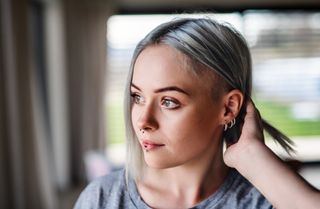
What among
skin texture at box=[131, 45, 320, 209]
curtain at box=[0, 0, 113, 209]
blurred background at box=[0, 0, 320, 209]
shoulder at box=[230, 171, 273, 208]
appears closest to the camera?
skin texture at box=[131, 45, 320, 209]

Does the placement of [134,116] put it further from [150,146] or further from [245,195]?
[245,195]

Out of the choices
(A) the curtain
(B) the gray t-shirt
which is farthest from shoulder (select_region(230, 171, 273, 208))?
(A) the curtain

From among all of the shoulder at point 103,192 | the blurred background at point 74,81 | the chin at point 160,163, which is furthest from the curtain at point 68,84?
the chin at point 160,163

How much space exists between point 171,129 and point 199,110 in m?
0.05

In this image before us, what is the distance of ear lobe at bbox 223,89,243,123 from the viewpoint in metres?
0.60

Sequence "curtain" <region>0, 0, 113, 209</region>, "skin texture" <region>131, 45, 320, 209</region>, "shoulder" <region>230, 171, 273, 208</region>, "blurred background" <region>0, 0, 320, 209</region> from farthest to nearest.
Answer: "curtain" <region>0, 0, 113, 209</region>, "blurred background" <region>0, 0, 320, 209</region>, "shoulder" <region>230, 171, 273, 208</region>, "skin texture" <region>131, 45, 320, 209</region>

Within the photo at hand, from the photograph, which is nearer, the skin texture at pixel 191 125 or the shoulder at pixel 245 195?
the skin texture at pixel 191 125

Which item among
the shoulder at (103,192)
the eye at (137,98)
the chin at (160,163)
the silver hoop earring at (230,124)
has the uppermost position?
the eye at (137,98)

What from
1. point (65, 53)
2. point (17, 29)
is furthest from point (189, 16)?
point (65, 53)

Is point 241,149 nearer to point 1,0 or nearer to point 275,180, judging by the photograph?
point 275,180

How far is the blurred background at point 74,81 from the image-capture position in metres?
2.84

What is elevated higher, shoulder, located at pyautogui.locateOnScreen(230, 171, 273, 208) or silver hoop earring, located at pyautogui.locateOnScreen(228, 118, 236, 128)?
silver hoop earring, located at pyautogui.locateOnScreen(228, 118, 236, 128)

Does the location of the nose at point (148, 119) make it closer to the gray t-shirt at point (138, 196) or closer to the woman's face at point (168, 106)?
the woman's face at point (168, 106)

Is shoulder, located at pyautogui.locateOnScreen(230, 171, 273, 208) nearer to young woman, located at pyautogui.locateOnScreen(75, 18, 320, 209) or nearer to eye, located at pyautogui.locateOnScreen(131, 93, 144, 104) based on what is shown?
young woman, located at pyautogui.locateOnScreen(75, 18, 320, 209)
